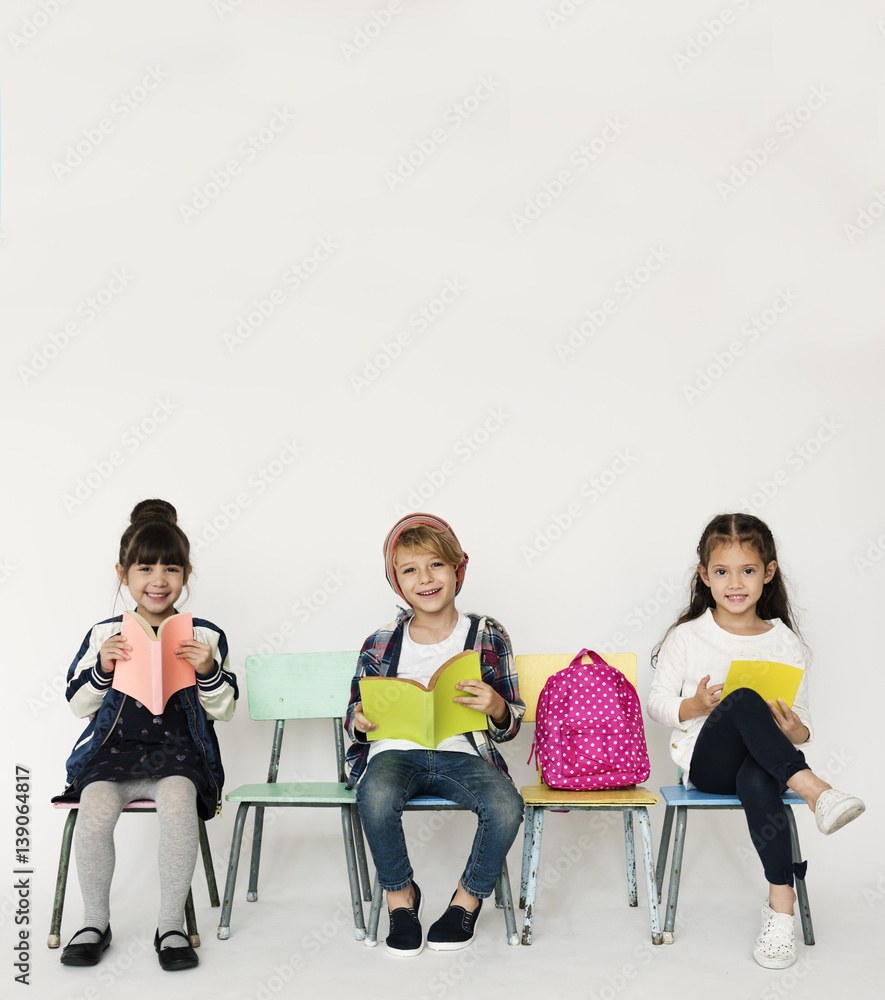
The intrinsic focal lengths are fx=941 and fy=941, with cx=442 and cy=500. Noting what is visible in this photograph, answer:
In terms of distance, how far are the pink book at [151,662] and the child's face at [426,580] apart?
595mm

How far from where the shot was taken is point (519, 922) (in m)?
2.53

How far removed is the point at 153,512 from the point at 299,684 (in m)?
0.66

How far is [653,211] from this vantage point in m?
3.21

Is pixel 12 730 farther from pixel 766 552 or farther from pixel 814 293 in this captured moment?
pixel 814 293

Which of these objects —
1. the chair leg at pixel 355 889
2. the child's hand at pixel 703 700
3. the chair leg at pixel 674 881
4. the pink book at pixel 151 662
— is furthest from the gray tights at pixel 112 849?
the child's hand at pixel 703 700

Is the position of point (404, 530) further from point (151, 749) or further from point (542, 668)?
point (151, 749)

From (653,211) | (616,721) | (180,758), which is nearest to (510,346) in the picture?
(653,211)

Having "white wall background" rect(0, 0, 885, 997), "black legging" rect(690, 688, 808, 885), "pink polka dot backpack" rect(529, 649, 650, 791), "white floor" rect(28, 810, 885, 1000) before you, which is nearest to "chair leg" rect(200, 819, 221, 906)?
"white floor" rect(28, 810, 885, 1000)

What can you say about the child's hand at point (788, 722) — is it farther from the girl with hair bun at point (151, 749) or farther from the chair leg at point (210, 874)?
the chair leg at point (210, 874)

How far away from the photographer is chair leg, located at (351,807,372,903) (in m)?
2.61

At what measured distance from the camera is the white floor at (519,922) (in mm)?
2076

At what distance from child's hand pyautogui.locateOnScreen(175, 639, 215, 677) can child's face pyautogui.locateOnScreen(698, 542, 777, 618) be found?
1.39 m

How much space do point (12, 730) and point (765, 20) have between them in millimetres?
3445

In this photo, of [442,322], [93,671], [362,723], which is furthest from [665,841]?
[442,322]
